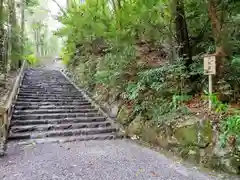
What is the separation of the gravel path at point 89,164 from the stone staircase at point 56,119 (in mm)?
617

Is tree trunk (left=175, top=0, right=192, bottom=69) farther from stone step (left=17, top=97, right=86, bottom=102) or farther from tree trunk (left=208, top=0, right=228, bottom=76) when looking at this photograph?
stone step (left=17, top=97, right=86, bottom=102)

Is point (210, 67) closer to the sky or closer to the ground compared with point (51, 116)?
closer to the sky

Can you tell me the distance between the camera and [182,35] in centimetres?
593

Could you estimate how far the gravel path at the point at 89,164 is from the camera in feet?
11.8

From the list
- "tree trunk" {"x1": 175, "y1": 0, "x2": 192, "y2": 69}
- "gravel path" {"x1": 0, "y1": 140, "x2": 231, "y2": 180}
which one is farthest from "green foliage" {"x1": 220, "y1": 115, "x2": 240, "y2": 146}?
"tree trunk" {"x1": 175, "y1": 0, "x2": 192, "y2": 69}

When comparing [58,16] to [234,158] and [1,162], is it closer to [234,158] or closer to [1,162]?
[1,162]

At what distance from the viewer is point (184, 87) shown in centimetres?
559

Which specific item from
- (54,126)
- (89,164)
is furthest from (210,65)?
(54,126)

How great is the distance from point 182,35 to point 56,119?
4028 mm

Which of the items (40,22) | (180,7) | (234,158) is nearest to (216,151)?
(234,158)

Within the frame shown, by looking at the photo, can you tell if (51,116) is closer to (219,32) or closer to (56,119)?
(56,119)

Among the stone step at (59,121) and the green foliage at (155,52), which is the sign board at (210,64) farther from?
the stone step at (59,121)

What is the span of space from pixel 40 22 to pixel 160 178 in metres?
25.2

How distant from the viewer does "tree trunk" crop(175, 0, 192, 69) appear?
5.83 metres
